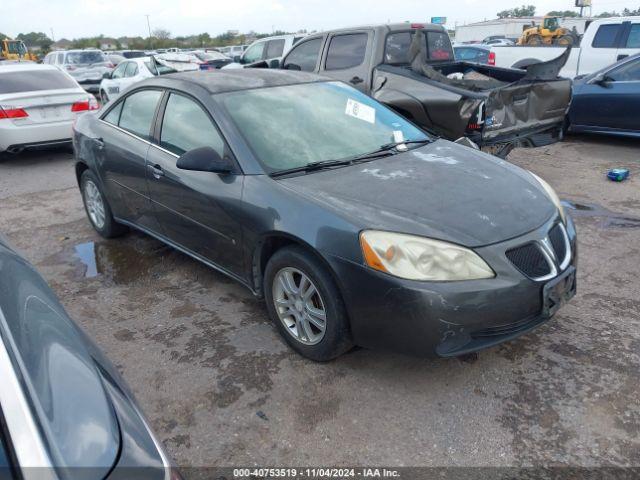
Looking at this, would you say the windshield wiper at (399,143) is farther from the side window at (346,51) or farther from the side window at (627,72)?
the side window at (627,72)

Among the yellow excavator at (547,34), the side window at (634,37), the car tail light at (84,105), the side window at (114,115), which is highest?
the yellow excavator at (547,34)

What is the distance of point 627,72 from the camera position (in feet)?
26.2

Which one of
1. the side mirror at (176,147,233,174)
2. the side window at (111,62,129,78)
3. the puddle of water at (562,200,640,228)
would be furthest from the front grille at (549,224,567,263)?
the side window at (111,62,129,78)

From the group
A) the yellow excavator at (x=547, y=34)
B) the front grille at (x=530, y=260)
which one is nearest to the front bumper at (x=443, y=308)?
the front grille at (x=530, y=260)

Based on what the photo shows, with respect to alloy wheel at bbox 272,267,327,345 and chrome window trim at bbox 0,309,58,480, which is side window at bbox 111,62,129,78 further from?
chrome window trim at bbox 0,309,58,480

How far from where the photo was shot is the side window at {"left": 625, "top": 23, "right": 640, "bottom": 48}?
965 centimetres

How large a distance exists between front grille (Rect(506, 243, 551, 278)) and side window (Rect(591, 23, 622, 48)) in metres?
9.26

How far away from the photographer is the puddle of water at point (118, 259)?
14.5ft

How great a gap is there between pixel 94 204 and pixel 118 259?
0.75 meters

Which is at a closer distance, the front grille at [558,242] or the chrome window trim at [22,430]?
the chrome window trim at [22,430]

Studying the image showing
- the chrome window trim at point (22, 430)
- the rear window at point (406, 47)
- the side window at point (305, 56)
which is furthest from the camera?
the side window at point (305, 56)

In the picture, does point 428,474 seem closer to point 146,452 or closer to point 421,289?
point 421,289

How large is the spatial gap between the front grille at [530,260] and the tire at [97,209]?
3631mm

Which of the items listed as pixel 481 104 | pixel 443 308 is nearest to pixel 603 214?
pixel 481 104
